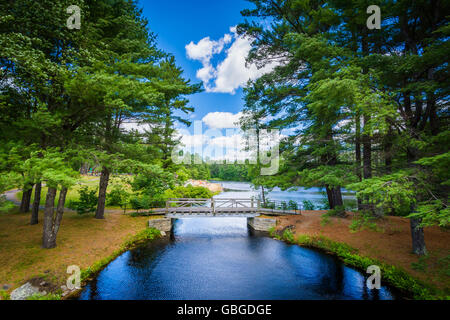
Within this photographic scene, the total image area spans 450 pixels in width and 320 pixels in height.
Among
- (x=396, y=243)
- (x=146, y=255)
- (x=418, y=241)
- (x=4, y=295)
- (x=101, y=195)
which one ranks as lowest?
(x=146, y=255)

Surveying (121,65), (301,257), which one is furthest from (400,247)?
(121,65)

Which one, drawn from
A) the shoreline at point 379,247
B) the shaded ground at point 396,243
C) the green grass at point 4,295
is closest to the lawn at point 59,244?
the green grass at point 4,295

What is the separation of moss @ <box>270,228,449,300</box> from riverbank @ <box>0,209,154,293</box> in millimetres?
9717

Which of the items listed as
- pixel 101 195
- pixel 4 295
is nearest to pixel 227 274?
pixel 4 295

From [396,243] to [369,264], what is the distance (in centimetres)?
193

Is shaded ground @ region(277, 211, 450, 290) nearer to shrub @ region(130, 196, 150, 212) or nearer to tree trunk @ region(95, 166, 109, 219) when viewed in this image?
shrub @ region(130, 196, 150, 212)

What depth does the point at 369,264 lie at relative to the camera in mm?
8055

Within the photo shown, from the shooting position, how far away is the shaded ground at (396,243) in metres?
6.49

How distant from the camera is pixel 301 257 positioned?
965cm

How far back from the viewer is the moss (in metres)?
5.97

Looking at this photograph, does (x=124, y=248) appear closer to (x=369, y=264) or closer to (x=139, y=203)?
(x=139, y=203)

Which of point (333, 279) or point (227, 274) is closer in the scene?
point (333, 279)

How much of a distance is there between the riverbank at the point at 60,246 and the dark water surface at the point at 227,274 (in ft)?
3.27

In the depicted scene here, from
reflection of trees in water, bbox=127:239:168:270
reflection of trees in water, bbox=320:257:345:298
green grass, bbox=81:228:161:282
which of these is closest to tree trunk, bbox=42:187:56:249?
green grass, bbox=81:228:161:282
